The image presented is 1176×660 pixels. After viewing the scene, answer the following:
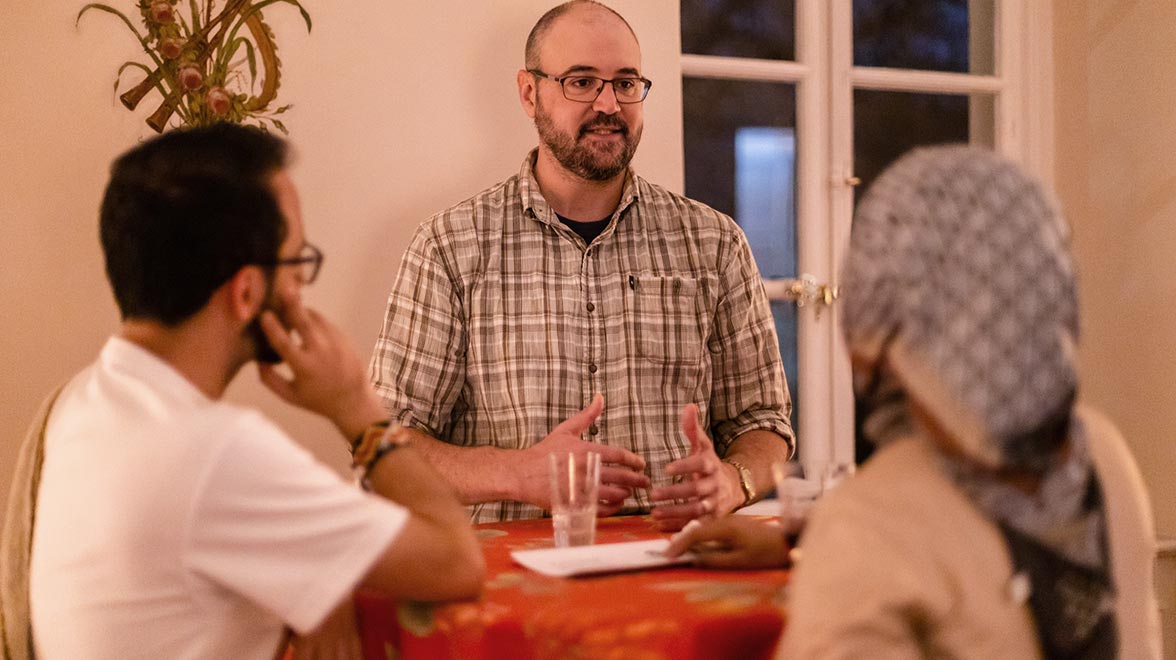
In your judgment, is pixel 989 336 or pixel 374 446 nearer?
pixel 989 336

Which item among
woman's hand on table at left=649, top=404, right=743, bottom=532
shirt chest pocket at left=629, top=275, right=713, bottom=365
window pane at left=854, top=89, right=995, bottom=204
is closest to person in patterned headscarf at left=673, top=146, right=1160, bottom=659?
woman's hand on table at left=649, top=404, right=743, bottom=532

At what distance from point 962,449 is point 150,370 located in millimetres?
847

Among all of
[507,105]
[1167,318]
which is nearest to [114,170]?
[507,105]

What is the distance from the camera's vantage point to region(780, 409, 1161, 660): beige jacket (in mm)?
884

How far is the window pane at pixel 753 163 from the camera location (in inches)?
123

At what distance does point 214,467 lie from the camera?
1075mm

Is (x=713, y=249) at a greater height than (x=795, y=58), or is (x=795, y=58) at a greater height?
(x=795, y=58)

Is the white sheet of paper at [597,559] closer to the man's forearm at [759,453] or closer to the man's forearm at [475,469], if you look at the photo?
the man's forearm at [475,469]

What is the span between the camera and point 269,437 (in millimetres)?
1107

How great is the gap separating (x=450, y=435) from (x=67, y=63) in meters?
1.13

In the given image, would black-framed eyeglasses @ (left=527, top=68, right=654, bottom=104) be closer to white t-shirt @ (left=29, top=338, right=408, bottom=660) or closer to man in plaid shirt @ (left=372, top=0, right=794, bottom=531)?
man in plaid shirt @ (left=372, top=0, right=794, bottom=531)

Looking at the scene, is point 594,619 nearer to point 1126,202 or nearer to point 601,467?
point 601,467

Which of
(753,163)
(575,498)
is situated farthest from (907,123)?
(575,498)

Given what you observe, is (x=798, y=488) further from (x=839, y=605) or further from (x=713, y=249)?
Result: (x=713, y=249)
